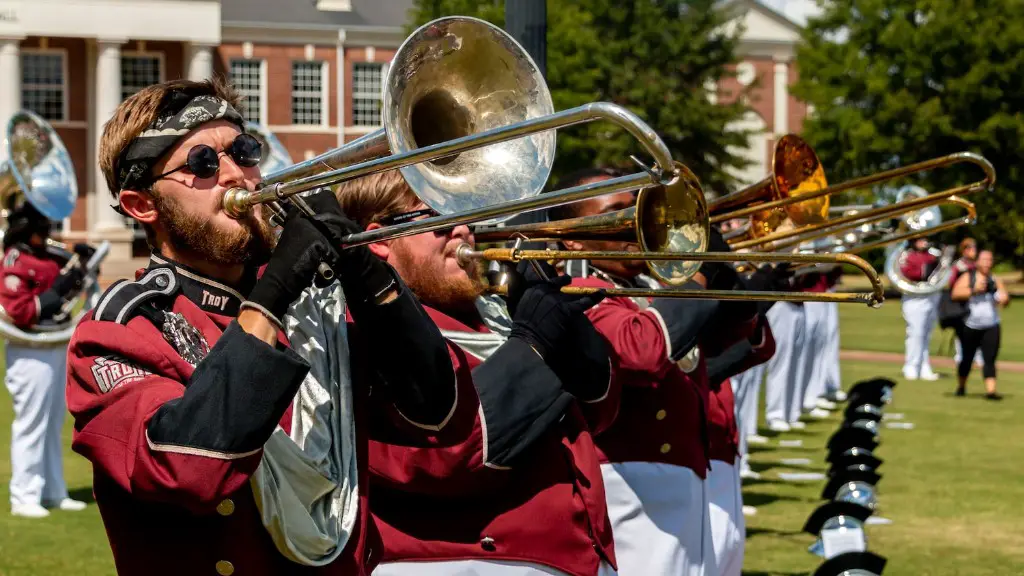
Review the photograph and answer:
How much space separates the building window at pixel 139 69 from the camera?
165 feet

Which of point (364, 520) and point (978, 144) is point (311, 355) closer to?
point (364, 520)

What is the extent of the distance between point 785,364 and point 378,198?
1098 centimetres

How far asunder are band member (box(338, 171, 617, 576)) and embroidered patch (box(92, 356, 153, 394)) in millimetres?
827

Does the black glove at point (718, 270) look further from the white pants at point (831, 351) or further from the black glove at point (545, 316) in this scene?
the white pants at point (831, 351)

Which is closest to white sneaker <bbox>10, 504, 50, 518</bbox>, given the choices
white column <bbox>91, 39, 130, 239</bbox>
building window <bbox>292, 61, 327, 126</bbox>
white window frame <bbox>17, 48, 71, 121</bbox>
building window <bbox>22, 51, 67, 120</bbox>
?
white column <bbox>91, 39, 130, 239</bbox>

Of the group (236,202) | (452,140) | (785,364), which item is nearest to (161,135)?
(236,202)

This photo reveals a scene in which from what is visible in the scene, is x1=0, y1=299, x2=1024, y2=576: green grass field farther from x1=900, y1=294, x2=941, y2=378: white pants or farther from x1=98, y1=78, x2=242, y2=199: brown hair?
x1=98, y1=78, x2=242, y2=199: brown hair

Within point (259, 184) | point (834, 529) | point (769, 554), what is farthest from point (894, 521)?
point (259, 184)

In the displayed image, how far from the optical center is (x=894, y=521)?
9.22 metres

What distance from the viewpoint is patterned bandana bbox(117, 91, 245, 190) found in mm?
2939

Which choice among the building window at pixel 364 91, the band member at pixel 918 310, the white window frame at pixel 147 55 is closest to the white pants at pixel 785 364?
the band member at pixel 918 310

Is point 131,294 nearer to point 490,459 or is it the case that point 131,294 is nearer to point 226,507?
point 226,507

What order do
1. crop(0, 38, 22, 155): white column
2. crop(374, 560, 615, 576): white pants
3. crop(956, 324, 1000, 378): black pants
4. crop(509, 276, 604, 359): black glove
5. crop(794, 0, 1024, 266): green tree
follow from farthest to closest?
1. crop(0, 38, 22, 155): white column
2. crop(794, 0, 1024, 266): green tree
3. crop(956, 324, 1000, 378): black pants
4. crop(509, 276, 604, 359): black glove
5. crop(374, 560, 615, 576): white pants

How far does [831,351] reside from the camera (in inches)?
655
